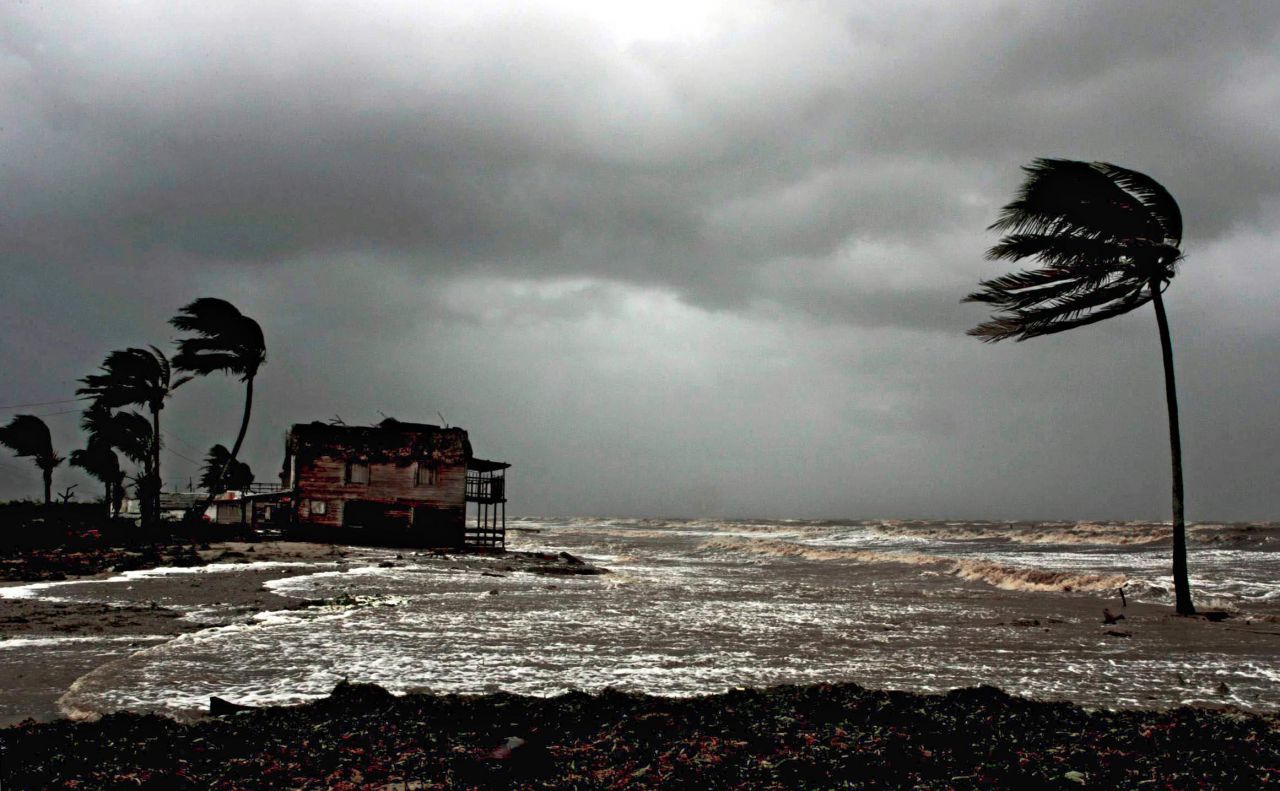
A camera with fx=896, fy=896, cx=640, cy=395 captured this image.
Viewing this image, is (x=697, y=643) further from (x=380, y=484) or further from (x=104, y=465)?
(x=104, y=465)

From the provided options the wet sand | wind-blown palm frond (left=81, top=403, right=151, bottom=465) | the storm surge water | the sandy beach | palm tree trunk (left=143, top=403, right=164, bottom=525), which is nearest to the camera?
the sandy beach

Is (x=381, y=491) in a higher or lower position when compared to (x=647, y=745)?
higher

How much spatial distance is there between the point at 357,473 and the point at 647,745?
38221 mm

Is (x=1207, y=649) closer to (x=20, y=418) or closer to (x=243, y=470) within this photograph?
(x=20, y=418)

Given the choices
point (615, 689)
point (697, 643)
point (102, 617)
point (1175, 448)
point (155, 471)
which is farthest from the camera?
point (155, 471)

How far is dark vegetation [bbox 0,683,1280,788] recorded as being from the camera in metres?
5.05

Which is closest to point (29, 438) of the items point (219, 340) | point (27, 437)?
point (27, 437)

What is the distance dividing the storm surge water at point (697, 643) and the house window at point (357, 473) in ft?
66.5

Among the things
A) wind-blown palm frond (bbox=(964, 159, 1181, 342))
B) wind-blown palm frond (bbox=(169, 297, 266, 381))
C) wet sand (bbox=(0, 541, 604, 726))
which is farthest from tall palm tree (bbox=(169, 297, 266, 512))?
wind-blown palm frond (bbox=(964, 159, 1181, 342))

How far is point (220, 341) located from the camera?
39.2m

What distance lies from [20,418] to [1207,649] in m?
60.3

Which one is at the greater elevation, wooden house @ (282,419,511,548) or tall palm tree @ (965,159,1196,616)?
tall palm tree @ (965,159,1196,616)

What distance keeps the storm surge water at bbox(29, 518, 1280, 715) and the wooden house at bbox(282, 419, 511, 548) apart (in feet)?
65.0

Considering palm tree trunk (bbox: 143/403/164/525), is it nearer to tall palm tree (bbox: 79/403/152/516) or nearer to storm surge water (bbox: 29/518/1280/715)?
tall palm tree (bbox: 79/403/152/516)
